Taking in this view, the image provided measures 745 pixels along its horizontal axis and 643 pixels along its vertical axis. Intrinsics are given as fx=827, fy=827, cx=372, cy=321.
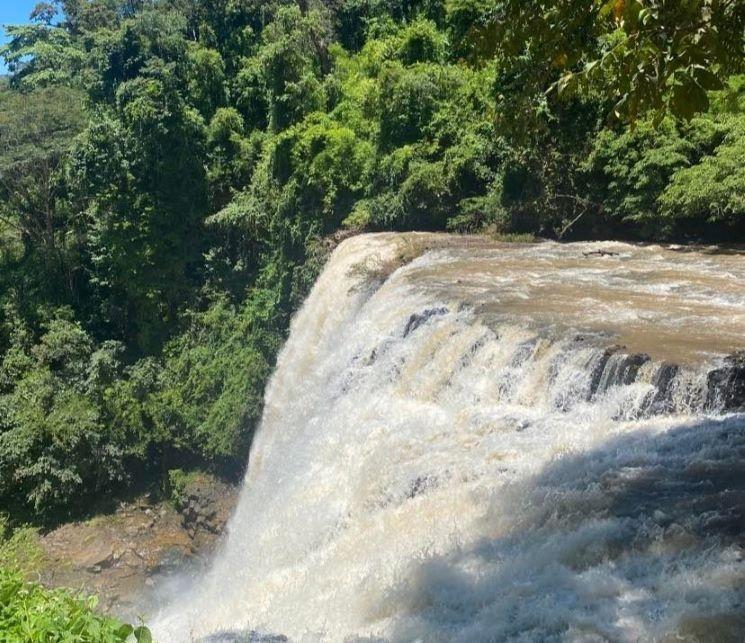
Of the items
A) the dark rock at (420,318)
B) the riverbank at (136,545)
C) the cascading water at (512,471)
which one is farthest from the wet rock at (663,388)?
the riverbank at (136,545)

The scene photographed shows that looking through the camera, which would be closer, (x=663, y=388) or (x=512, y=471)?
(x=512, y=471)

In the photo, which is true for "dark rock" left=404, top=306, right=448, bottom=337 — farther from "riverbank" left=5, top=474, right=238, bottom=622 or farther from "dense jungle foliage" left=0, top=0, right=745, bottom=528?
"riverbank" left=5, top=474, right=238, bottom=622

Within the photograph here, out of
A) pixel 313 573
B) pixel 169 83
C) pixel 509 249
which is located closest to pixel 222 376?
pixel 509 249

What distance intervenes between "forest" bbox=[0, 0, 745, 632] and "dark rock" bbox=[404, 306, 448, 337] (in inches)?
124

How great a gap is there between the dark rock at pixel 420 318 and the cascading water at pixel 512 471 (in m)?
0.02

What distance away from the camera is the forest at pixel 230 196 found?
14.8m

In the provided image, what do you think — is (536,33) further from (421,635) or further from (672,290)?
(672,290)

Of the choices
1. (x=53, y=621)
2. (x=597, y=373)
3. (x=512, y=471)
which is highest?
(x=53, y=621)

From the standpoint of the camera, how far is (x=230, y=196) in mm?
23047

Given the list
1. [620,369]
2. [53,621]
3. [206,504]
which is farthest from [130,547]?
[53,621]

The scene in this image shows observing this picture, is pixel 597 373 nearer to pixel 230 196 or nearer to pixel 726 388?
pixel 726 388

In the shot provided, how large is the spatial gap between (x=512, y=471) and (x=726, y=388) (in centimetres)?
187

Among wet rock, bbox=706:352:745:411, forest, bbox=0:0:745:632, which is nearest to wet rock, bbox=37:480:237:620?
forest, bbox=0:0:745:632

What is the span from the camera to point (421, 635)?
468 centimetres
